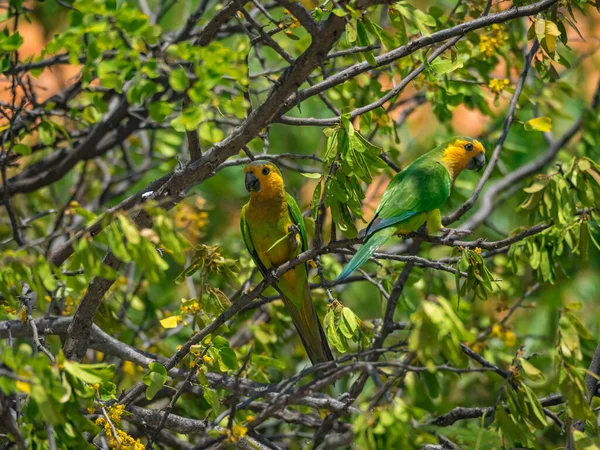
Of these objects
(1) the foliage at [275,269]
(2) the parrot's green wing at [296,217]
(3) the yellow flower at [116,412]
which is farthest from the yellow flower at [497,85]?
(3) the yellow flower at [116,412]

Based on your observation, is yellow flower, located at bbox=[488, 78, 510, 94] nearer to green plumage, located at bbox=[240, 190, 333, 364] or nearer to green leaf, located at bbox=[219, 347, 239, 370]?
green plumage, located at bbox=[240, 190, 333, 364]

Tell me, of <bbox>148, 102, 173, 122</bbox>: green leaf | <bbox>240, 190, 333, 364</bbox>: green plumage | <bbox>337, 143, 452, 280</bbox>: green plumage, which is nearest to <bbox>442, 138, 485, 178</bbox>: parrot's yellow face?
<bbox>337, 143, 452, 280</bbox>: green plumage

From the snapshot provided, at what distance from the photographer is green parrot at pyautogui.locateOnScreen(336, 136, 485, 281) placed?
345 centimetres

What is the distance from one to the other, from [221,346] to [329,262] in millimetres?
1513

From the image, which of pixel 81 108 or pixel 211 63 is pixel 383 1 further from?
pixel 81 108

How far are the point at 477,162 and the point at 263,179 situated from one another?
52.8 inches

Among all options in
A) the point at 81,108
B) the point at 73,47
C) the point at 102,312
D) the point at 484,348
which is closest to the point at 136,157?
the point at 81,108

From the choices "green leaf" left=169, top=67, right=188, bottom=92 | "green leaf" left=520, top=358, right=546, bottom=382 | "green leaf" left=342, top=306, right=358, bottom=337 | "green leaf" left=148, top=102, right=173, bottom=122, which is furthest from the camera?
"green leaf" left=342, top=306, right=358, bottom=337

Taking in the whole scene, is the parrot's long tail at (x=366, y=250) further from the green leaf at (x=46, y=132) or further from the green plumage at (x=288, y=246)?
the green leaf at (x=46, y=132)

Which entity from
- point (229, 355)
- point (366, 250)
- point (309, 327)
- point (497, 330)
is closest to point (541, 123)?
point (366, 250)

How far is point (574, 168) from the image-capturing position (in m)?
3.23

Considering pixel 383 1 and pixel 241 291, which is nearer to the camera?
pixel 383 1

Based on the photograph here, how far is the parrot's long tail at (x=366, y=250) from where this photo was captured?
10.3 ft

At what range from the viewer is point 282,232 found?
12.8 ft
